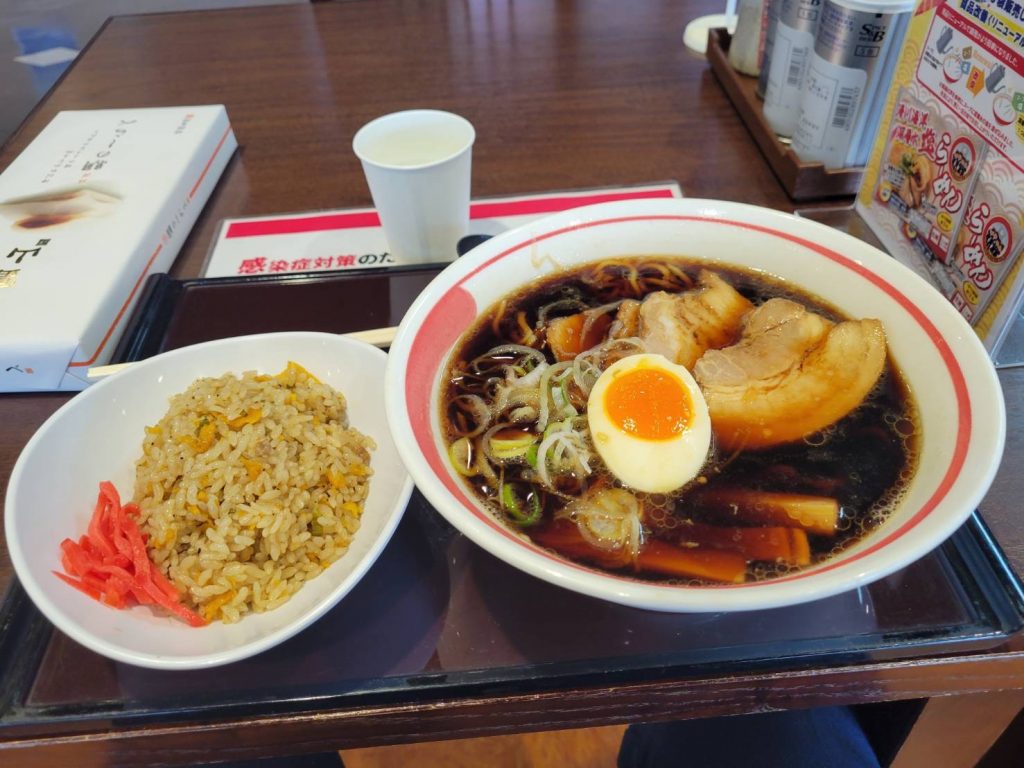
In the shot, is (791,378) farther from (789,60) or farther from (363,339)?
(789,60)

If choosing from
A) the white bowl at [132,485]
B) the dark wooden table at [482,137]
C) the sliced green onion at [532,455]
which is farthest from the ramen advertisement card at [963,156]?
the white bowl at [132,485]

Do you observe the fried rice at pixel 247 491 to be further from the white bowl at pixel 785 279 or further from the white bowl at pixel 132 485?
the white bowl at pixel 785 279

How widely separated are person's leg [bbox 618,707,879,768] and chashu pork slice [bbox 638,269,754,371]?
2.27 feet

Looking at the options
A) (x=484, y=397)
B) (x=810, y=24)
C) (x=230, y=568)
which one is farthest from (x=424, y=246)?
(x=810, y=24)

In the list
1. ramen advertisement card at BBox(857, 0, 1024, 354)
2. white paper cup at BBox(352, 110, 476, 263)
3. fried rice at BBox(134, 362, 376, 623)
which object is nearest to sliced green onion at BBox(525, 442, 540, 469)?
fried rice at BBox(134, 362, 376, 623)

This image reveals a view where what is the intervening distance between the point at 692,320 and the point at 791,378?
211 millimetres

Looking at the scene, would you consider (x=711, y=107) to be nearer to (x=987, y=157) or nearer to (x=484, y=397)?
(x=987, y=157)

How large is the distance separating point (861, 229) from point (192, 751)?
1.73m

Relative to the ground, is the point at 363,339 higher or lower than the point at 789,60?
lower

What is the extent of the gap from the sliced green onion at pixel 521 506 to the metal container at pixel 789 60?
1.36 metres

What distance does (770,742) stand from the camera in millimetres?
1331

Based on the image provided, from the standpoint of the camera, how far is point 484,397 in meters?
1.26

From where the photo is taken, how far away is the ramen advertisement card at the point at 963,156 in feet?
3.93

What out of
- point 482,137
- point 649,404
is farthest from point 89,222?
point 649,404
